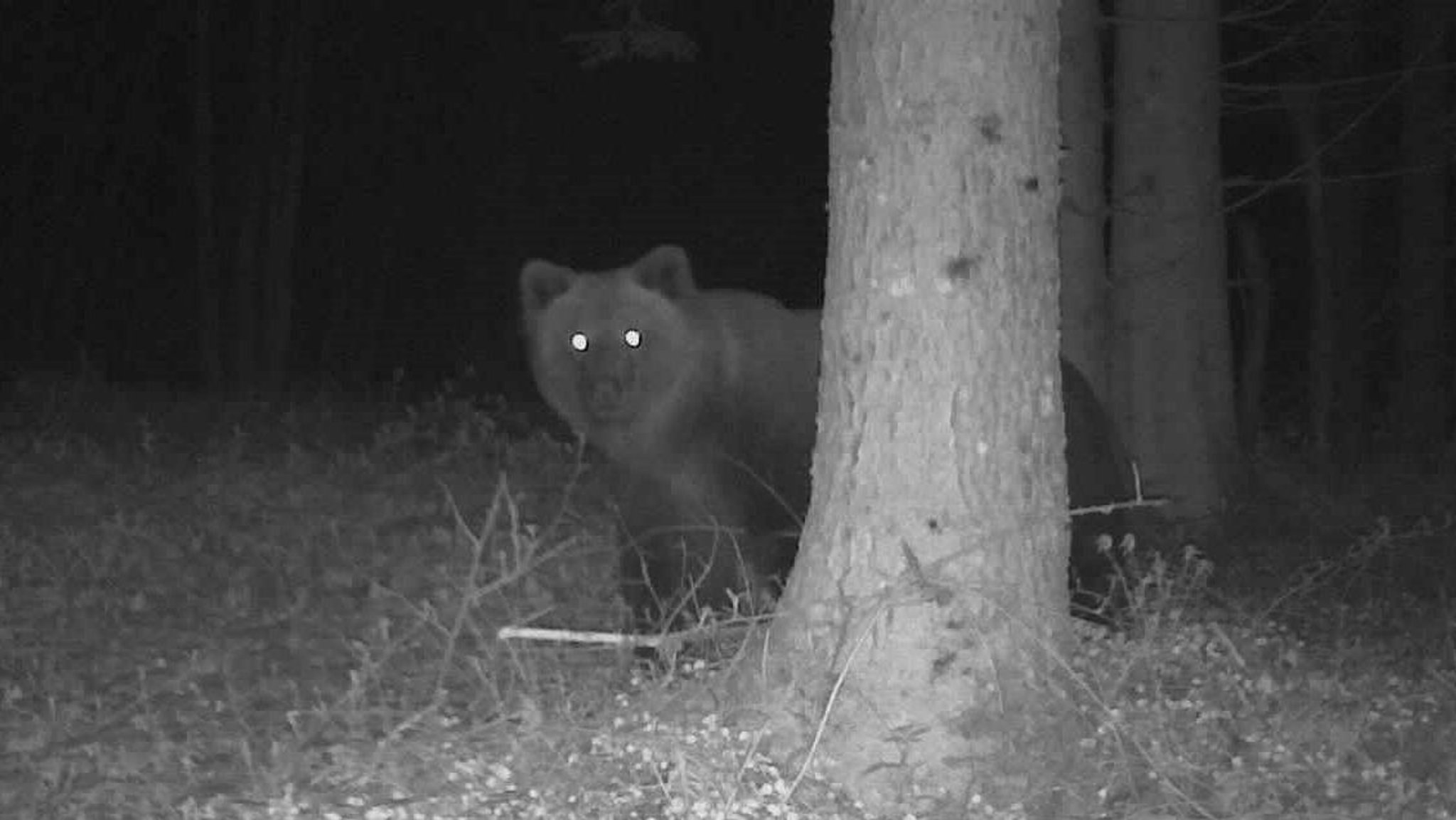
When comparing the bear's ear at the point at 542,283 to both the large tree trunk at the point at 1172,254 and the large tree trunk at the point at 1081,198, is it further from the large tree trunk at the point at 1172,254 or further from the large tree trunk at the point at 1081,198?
the large tree trunk at the point at 1172,254

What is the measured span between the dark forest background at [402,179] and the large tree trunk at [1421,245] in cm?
249

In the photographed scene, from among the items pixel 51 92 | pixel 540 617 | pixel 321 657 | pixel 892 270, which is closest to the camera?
pixel 892 270

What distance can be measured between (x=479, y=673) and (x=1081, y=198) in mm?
5475

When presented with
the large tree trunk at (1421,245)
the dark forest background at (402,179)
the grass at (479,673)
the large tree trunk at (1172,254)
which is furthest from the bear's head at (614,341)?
the dark forest background at (402,179)

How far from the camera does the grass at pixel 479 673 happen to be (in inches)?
202

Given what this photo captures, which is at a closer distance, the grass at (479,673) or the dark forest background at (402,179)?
the grass at (479,673)

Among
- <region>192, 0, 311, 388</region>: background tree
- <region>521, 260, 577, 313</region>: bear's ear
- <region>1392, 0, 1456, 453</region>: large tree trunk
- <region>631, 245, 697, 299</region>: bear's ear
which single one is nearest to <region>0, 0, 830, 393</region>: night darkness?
<region>192, 0, 311, 388</region>: background tree

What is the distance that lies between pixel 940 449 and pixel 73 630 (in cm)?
380

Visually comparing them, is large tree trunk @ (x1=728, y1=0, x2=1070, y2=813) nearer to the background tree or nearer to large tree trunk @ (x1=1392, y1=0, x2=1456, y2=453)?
large tree trunk @ (x1=1392, y1=0, x2=1456, y2=453)

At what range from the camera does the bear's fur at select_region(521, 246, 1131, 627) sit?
814 cm

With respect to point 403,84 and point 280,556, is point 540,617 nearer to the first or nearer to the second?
point 280,556

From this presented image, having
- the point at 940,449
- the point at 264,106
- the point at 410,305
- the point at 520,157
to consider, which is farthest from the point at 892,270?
the point at 410,305

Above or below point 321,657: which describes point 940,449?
above

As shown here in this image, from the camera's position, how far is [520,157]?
27.5m
